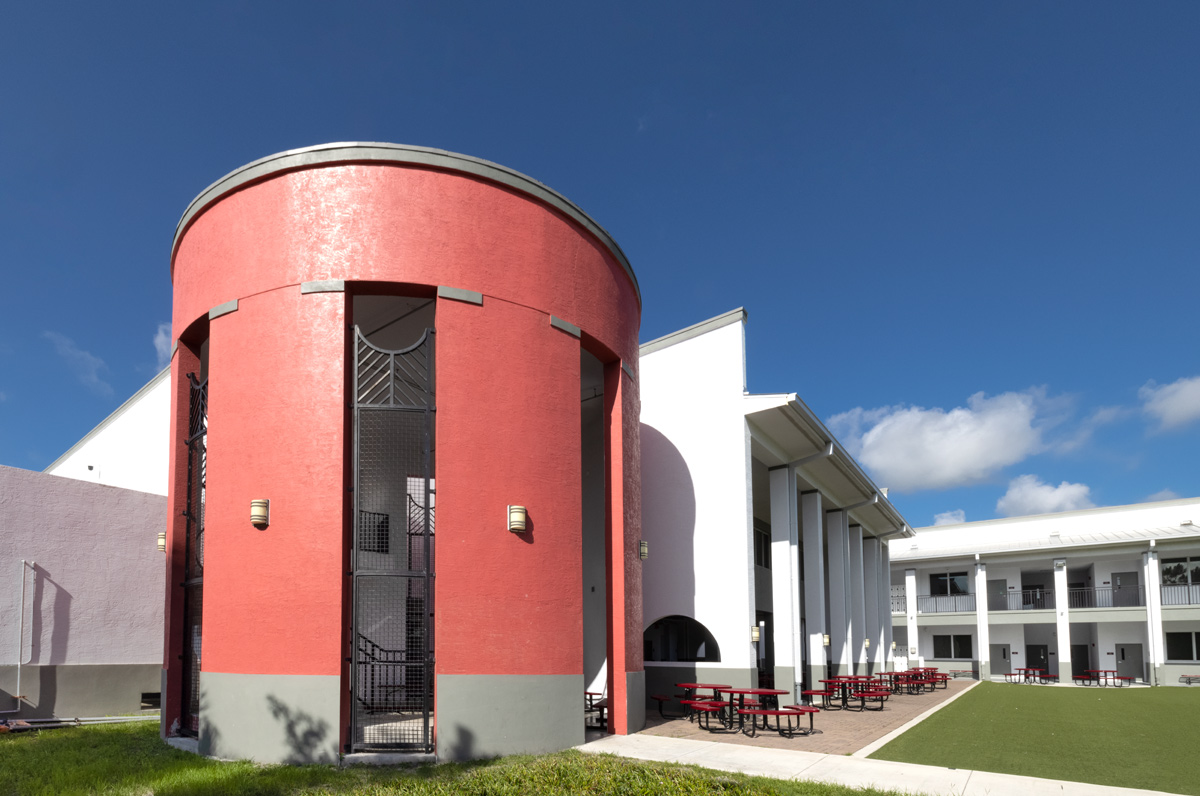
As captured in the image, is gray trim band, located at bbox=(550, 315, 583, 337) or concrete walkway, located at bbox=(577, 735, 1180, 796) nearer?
concrete walkway, located at bbox=(577, 735, 1180, 796)

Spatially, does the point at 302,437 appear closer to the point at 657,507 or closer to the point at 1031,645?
the point at 657,507

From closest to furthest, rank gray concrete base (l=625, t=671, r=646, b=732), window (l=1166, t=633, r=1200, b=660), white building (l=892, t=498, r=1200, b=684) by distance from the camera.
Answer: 1. gray concrete base (l=625, t=671, r=646, b=732)
2. white building (l=892, t=498, r=1200, b=684)
3. window (l=1166, t=633, r=1200, b=660)

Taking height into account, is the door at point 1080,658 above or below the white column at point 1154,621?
below

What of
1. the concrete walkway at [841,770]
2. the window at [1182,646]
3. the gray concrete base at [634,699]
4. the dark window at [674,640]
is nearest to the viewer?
the concrete walkway at [841,770]

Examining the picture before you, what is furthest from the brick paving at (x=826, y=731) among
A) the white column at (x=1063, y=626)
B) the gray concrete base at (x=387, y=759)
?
the white column at (x=1063, y=626)

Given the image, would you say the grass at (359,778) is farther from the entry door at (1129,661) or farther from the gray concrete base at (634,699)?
the entry door at (1129,661)

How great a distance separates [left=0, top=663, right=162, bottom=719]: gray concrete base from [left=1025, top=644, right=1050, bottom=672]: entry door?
126 feet

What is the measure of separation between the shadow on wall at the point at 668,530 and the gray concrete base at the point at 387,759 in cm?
865

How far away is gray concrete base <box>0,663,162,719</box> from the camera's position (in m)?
14.9

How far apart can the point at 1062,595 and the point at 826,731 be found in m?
25.5

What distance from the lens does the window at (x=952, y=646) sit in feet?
138

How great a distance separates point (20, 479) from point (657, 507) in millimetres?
12396

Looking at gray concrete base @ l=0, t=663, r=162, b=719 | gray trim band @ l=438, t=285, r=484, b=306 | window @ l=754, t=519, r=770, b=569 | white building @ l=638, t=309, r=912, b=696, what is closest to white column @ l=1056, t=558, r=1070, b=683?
window @ l=754, t=519, r=770, b=569

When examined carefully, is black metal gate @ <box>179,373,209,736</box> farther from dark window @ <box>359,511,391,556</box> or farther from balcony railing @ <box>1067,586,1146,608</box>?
balcony railing @ <box>1067,586,1146,608</box>
